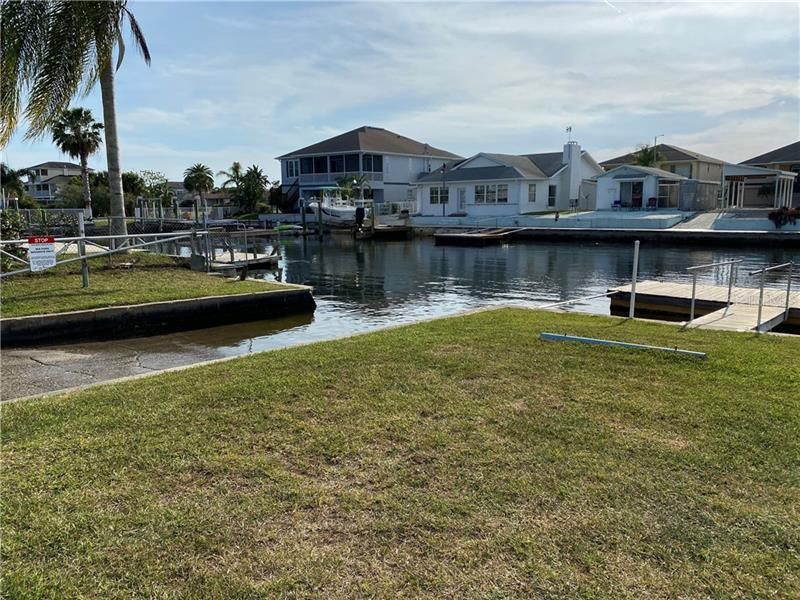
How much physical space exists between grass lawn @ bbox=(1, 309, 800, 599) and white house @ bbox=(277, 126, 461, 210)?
181ft

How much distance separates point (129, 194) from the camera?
59969 millimetres

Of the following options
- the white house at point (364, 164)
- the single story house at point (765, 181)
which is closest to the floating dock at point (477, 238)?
the single story house at point (765, 181)

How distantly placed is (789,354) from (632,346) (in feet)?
5.54

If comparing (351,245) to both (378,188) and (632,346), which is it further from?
(632,346)

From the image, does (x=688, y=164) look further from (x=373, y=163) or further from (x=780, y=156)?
(x=373, y=163)

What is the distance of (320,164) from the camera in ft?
207

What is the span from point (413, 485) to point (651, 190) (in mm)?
48361

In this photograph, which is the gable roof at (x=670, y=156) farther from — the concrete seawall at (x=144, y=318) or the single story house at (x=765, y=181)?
the concrete seawall at (x=144, y=318)

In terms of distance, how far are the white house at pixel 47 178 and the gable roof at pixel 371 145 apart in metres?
42.5

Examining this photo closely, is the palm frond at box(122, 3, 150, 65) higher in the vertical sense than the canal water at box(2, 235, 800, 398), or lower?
higher

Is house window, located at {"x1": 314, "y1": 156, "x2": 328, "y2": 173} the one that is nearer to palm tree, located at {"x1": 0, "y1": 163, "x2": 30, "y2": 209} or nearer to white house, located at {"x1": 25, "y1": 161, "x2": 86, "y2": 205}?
palm tree, located at {"x1": 0, "y1": 163, "x2": 30, "y2": 209}

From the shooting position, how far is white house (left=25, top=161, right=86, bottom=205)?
292 feet

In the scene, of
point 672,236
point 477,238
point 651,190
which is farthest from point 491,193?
point 672,236

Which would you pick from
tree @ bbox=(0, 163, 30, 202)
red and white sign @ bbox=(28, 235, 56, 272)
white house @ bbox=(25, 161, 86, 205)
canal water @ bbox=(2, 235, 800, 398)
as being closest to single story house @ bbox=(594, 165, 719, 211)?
canal water @ bbox=(2, 235, 800, 398)
